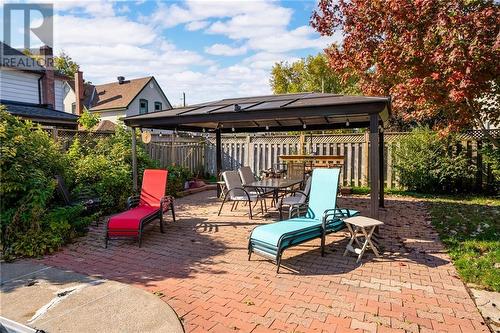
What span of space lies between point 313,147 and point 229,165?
3648 millimetres

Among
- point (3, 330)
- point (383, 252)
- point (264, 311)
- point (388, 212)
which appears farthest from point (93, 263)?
point (388, 212)

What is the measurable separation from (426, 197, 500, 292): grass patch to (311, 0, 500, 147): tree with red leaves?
2.03 meters

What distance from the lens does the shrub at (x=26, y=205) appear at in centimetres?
521

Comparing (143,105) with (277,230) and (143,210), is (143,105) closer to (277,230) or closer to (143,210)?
(143,210)

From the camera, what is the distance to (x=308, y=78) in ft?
75.8

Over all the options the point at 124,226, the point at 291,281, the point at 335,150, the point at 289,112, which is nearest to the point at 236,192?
the point at 289,112

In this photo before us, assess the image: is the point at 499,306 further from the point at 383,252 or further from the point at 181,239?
the point at 181,239

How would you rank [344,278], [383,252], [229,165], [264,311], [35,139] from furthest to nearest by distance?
[229,165] → [35,139] → [383,252] → [344,278] → [264,311]

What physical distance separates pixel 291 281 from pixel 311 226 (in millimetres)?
1052

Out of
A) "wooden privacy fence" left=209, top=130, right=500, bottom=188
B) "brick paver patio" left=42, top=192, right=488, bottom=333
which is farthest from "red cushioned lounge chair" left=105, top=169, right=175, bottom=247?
"wooden privacy fence" left=209, top=130, right=500, bottom=188

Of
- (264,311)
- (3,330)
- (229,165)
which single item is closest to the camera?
(3,330)

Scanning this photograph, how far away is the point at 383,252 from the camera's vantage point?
515cm

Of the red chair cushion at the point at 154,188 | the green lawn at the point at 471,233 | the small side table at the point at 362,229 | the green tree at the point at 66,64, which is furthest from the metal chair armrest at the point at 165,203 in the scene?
the green tree at the point at 66,64

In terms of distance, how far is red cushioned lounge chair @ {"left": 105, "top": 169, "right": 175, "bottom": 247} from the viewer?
552cm
